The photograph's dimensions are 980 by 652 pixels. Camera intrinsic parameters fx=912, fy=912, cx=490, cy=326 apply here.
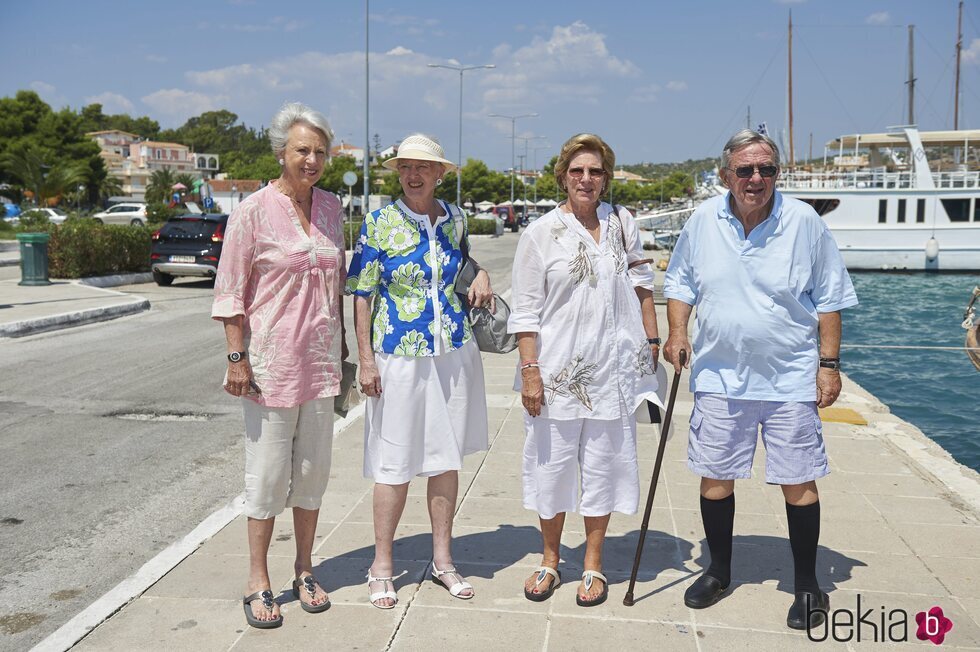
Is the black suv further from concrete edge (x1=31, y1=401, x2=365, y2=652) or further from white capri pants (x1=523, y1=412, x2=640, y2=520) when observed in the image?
white capri pants (x1=523, y1=412, x2=640, y2=520)

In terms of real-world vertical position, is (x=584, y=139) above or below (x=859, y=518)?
above

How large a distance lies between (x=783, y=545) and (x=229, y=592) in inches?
105

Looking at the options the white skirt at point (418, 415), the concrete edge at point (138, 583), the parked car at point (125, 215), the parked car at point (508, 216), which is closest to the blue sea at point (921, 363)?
the white skirt at point (418, 415)

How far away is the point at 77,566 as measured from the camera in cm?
452

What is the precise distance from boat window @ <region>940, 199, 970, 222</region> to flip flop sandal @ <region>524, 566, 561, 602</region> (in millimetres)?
40763

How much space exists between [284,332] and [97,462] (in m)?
3.52

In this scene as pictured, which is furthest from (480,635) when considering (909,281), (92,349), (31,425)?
(909,281)

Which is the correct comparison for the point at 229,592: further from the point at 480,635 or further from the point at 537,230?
the point at 537,230

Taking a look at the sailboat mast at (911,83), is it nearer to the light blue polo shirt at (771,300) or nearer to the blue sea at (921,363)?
the blue sea at (921,363)

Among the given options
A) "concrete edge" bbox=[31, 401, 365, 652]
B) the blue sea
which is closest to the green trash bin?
"concrete edge" bbox=[31, 401, 365, 652]

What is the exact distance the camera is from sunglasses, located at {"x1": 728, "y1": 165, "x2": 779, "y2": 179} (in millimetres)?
3670

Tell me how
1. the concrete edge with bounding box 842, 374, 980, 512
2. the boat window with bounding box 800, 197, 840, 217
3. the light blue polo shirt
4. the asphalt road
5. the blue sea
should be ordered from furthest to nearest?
the boat window with bounding box 800, 197, 840, 217 → the blue sea → the concrete edge with bounding box 842, 374, 980, 512 → the asphalt road → the light blue polo shirt

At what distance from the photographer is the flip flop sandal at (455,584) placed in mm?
3881

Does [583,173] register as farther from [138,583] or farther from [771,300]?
[138,583]
